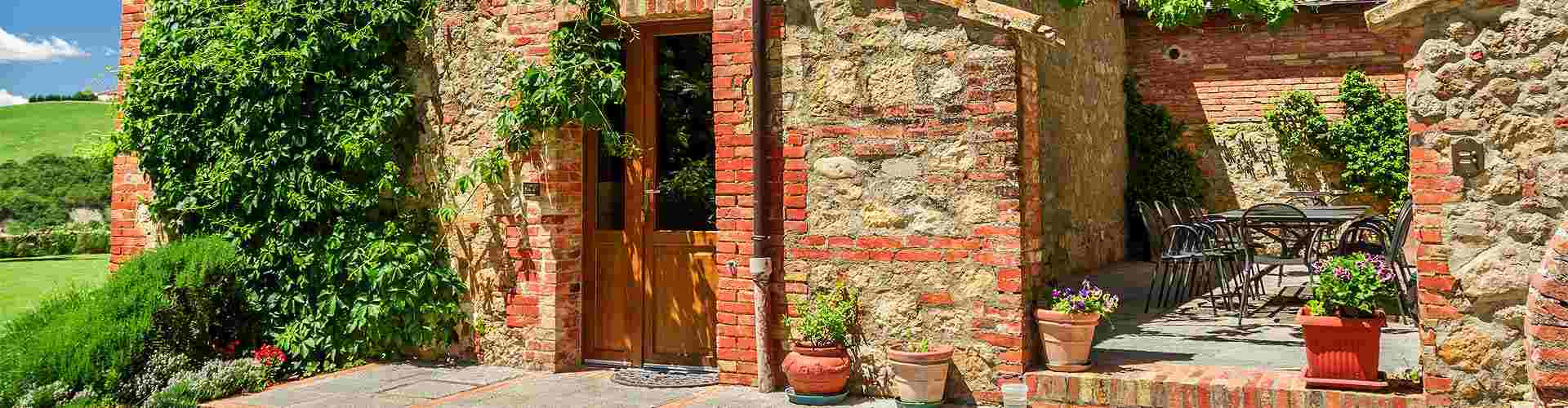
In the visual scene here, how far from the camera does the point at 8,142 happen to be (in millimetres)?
43031

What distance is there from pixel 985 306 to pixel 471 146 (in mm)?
3485

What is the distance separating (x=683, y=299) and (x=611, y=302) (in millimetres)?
530

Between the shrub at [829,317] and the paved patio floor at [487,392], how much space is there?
35cm

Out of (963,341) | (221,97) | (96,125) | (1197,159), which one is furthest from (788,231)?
(96,125)

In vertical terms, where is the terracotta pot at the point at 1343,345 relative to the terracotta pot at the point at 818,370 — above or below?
above

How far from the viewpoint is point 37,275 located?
1823cm

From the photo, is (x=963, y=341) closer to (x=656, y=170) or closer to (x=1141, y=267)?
(x=656, y=170)

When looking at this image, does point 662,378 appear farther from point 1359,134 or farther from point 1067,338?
point 1359,134

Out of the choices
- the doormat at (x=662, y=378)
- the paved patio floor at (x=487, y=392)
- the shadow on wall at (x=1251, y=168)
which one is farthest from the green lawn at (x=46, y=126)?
the doormat at (x=662, y=378)

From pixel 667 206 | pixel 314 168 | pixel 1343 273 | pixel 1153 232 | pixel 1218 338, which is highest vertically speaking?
pixel 314 168

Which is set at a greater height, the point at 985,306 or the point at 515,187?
the point at 515,187

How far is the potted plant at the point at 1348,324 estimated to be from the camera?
15.1 feet

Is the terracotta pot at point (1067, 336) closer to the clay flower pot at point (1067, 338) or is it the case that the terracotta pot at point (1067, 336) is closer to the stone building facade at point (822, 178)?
the clay flower pot at point (1067, 338)

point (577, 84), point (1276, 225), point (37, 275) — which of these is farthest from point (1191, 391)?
point (37, 275)
